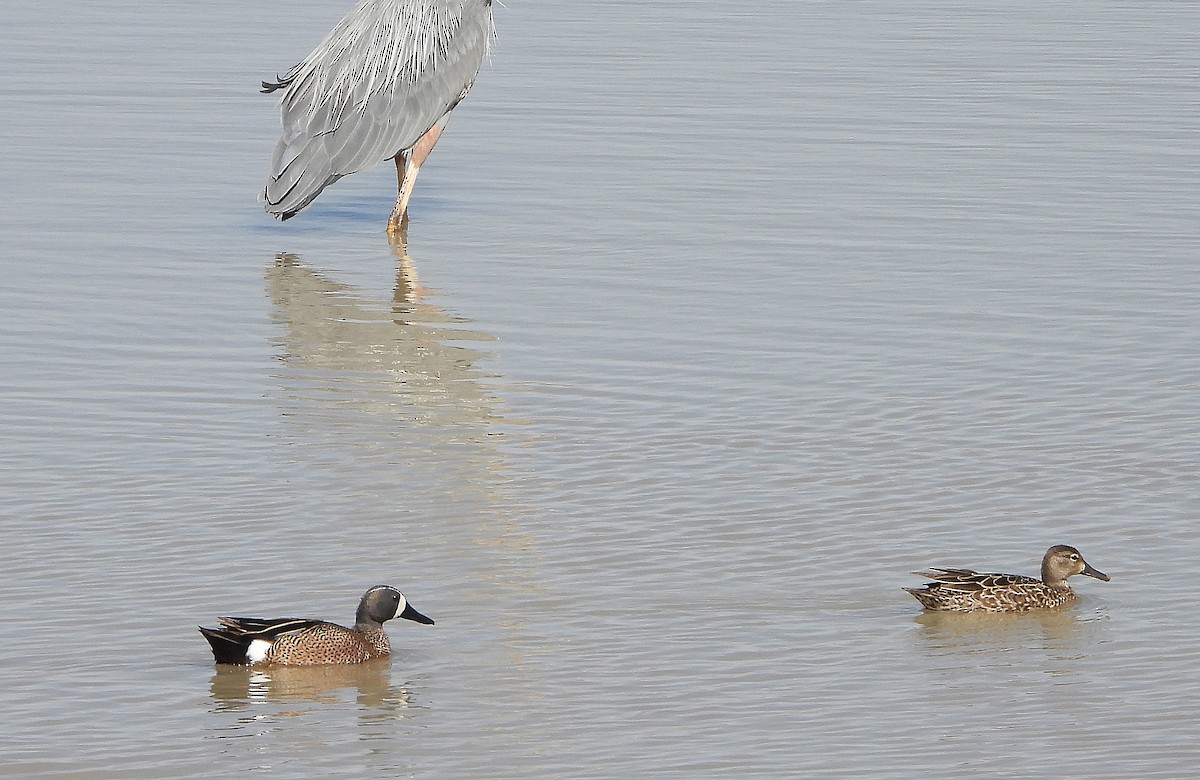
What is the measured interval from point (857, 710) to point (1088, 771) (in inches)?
28.6

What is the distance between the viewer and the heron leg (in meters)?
14.3

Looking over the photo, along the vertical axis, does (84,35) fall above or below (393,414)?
above

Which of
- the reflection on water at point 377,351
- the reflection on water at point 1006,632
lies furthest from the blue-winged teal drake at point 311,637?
the reflection on water at point 377,351

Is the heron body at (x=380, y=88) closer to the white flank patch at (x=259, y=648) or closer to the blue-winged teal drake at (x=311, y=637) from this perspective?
the blue-winged teal drake at (x=311, y=637)

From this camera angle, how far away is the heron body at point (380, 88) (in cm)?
1443

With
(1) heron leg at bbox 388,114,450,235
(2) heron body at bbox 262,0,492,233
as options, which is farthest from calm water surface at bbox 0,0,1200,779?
(2) heron body at bbox 262,0,492,233

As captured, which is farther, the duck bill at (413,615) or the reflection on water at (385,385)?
the reflection on water at (385,385)

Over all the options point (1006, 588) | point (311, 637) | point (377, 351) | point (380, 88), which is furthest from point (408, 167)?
point (311, 637)

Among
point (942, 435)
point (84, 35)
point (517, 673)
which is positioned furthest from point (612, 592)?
point (84, 35)

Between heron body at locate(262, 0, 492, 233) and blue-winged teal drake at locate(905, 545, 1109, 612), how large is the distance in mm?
7398

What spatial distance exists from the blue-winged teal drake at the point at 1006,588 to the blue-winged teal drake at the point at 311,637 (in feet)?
5.68

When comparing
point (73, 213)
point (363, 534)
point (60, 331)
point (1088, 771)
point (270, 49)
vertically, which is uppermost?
point (270, 49)

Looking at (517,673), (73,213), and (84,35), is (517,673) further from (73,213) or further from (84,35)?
(84,35)

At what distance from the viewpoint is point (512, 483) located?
29.7ft
